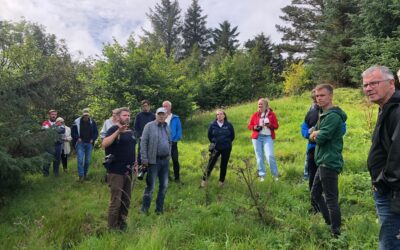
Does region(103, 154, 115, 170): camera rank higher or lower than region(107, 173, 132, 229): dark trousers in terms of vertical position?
higher

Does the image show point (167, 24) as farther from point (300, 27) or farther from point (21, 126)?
point (21, 126)

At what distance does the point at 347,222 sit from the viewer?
18.0 feet

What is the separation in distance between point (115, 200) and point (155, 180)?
100 centimetres

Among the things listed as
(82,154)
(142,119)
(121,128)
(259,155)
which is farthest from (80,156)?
(259,155)

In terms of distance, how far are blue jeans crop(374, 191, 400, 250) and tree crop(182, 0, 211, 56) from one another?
49752mm

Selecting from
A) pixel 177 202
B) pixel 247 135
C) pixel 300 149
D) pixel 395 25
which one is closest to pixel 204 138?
pixel 247 135

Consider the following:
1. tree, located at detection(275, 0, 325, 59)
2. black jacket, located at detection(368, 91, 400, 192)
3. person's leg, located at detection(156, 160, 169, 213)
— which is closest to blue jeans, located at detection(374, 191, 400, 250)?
black jacket, located at detection(368, 91, 400, 192)

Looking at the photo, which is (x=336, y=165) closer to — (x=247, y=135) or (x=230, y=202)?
(x=230, y=202)

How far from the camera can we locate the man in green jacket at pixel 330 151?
186 inches

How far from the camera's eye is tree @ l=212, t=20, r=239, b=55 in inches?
1982

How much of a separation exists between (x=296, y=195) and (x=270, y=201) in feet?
2.08

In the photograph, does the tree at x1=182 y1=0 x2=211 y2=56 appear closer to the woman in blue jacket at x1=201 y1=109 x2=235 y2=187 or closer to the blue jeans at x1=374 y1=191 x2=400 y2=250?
the woman in blue jacket at x1=201 y1=109 x2=235 y2=187

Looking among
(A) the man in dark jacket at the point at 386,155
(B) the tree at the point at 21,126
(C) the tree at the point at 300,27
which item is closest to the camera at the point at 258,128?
(B) the tree at the point at 21,126

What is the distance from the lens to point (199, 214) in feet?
19.8
